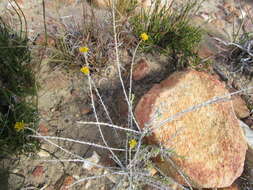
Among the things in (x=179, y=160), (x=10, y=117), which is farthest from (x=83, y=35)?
(x=179, y=160)

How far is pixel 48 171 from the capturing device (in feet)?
4.76

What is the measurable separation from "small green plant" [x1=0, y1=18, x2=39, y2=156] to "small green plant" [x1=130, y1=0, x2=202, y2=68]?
38.3 inches

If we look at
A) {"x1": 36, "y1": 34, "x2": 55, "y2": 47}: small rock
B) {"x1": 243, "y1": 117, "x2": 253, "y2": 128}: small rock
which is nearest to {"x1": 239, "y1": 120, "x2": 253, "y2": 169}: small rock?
{"x1": 243, "y1": 117, "x2": 253, "y2": 128}: small rock

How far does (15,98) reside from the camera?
1.46 m

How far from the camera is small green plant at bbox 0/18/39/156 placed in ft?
4.57

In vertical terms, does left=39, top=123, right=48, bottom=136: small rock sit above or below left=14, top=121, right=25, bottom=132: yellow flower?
below

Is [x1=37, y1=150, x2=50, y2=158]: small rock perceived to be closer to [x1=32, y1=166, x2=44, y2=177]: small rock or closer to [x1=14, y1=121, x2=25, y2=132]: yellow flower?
[x1=32, y1=166, x2=44, y2=177]: small rock

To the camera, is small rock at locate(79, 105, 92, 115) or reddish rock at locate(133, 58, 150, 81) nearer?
small rock at locate(79, 105, 92, 115)

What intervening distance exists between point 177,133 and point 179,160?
0.54 feet

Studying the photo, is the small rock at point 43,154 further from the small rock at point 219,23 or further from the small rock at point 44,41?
the small rock at point 219,23

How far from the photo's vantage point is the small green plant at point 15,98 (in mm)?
1394

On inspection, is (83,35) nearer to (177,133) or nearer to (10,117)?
(10,117)

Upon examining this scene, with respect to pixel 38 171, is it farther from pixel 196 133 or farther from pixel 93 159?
pixel 196 133

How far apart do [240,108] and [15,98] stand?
1690 millimetres
